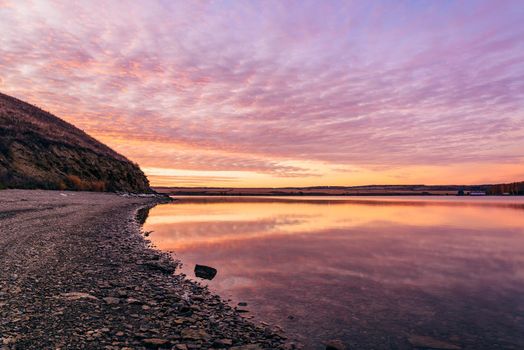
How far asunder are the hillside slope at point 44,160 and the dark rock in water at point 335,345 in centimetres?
5172

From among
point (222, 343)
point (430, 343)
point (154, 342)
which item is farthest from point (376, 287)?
point (154, 342)

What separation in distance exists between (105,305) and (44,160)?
200 feet

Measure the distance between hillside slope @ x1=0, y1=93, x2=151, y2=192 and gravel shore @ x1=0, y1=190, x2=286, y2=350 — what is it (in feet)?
133

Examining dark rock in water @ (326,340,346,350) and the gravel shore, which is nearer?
the gravel shore

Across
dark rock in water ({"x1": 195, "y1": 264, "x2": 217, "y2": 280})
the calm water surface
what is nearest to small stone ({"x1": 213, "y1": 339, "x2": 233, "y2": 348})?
the calm water surface

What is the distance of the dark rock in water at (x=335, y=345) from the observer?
8070mm

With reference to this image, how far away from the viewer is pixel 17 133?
58438mm

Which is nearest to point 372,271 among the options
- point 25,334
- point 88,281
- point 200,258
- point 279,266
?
point 279,266

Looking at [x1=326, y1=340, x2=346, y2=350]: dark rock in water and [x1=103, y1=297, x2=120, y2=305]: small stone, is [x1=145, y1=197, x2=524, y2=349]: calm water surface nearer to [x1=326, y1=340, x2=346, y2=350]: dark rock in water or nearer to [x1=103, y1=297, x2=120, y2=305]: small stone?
[x1=326, y1=340, x2=346, y2=350]: dark rock in water

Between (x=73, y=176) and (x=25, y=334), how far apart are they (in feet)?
211

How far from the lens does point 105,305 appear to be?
30.7 ft

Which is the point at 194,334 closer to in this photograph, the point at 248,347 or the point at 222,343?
the point at 222,343

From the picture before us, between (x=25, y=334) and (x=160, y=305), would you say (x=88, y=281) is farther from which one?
(x=25, y=334)

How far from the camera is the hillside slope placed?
51.8 meters
